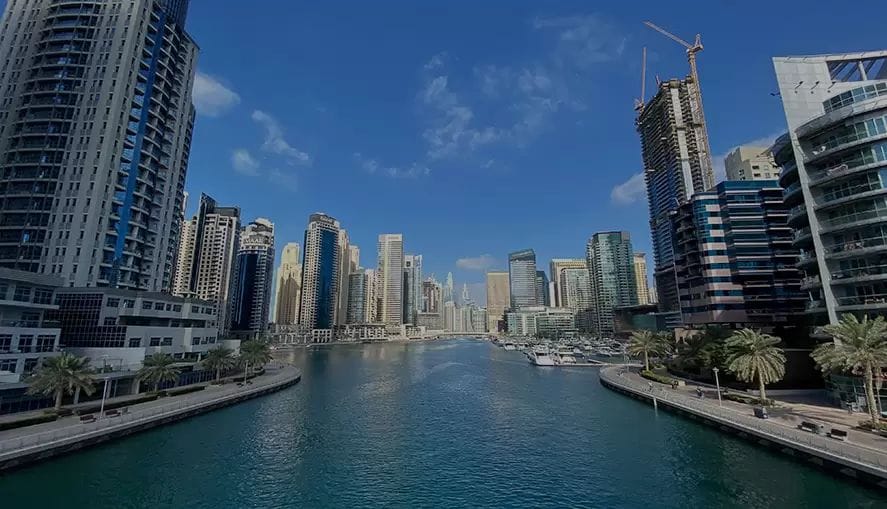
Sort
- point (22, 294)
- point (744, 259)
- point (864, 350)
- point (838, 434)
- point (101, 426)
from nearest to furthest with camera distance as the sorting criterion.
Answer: point (838, 434) → point (864, 350) → point (101, 426) → point (22, 294) → point (744, 259)

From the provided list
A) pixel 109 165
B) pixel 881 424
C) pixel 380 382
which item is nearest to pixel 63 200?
pixel 109 165

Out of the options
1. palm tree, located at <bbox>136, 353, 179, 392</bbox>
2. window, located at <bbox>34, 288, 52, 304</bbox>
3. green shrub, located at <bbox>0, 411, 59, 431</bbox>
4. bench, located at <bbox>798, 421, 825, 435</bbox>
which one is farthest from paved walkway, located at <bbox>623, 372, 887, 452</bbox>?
window, located at <bbox>34, 288, 52, 304</bbox>

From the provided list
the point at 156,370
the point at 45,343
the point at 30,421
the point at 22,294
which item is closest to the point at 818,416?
the point at 30,421

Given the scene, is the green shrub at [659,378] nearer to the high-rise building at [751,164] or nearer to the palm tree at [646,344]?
the palm tree at [646,344]

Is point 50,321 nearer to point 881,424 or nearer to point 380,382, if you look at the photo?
point 380,382

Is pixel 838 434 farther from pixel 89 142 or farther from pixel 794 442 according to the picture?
pixel 89 142
